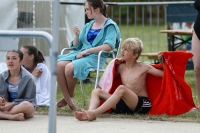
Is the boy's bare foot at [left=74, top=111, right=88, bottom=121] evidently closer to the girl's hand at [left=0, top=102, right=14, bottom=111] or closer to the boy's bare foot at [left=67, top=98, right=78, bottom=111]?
the girl's hand at [left=0, top=102, right=14, bottom=111]

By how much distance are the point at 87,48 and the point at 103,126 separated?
1663 millimetres

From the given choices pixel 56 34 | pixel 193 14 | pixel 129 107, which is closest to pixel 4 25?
pixel 129 107

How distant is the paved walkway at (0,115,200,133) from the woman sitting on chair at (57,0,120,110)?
2.50 feet

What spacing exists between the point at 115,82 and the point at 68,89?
610mm

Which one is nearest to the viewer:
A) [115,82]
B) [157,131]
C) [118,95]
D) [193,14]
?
[157,131]

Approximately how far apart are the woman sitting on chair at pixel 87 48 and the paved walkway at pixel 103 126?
0.76 metres

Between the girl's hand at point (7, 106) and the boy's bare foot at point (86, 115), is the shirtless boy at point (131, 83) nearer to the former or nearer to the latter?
the boy's bare foot at point (86, 115)

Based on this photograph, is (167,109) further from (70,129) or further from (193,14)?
(193,14)

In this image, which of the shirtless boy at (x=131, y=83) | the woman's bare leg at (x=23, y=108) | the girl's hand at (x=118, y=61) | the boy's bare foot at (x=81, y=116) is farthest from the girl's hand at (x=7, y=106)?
the girl's hand at (x=118, y=61)

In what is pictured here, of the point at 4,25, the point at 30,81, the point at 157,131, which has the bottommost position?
the point at 157,131

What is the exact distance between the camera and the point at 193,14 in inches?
477

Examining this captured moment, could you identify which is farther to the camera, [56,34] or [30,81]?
[30,81]

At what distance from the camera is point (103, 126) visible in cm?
604

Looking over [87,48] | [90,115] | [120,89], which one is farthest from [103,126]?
[87,48]
